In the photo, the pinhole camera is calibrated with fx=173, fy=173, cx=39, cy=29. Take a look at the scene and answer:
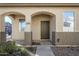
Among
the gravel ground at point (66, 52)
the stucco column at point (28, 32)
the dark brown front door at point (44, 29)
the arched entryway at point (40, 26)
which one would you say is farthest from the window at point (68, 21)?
the dark brown front door at point (44, 29)

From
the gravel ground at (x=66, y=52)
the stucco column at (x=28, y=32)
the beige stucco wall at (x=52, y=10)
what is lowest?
the gravel ground at (x=66, y=52)

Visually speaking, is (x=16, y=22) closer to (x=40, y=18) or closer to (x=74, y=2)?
(x=40, y=18)

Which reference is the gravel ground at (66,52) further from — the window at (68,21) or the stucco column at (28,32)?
the stucco column at (28,32)

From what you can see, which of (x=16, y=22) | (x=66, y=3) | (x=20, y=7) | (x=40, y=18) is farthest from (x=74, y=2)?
(x=16, y=22)

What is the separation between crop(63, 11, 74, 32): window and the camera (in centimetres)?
1689

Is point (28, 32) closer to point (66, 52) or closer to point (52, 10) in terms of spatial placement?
point (52, 10)

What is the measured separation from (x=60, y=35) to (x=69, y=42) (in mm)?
1125

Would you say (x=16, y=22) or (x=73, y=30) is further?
(x=16, y=22)

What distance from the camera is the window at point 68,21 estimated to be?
1689 centimetres

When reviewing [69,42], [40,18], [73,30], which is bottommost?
[69,42]

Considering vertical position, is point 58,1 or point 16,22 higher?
point 58,1

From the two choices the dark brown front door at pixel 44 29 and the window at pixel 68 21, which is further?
the dark brown front door at pixel 44 29

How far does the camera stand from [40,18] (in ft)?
70.5

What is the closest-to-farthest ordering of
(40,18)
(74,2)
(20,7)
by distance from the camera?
1. (74,2)
2. (20,7)
3. (40,18)
